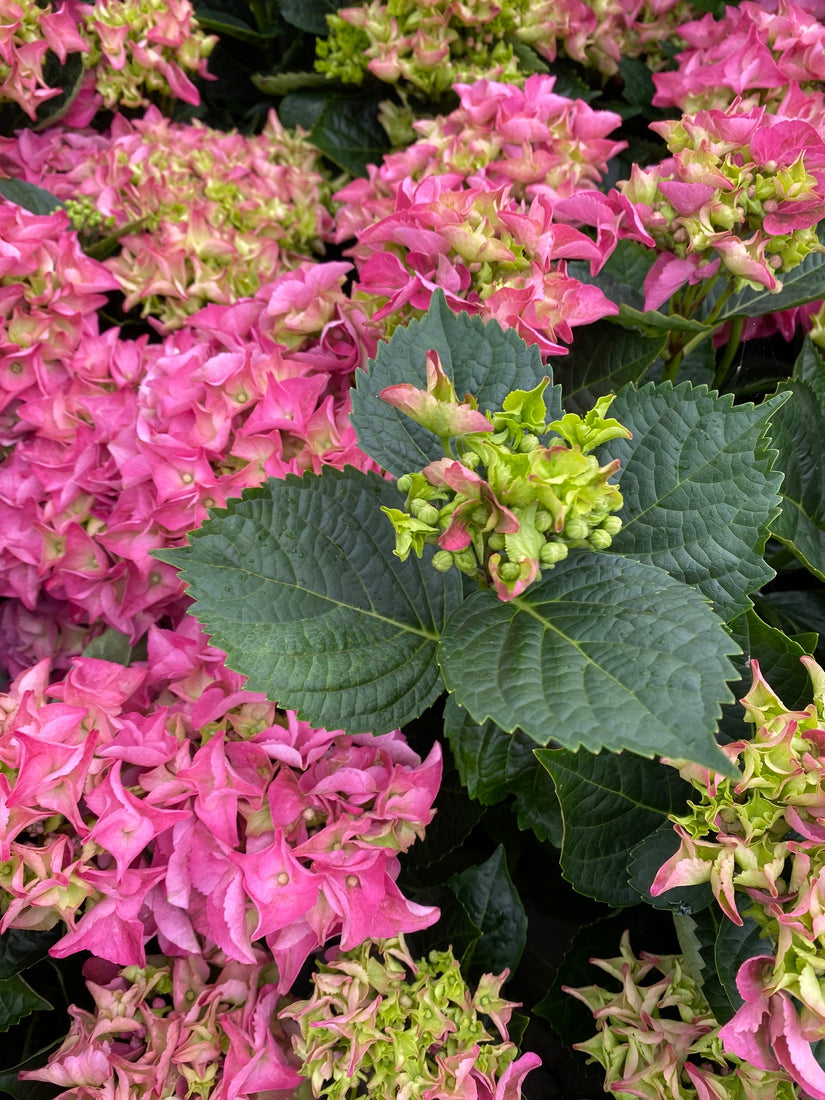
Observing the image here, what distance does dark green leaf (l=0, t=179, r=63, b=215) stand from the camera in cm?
92

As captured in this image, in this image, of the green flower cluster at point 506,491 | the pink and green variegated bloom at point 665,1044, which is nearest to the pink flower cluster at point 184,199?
the green flower cluster at point 506,491

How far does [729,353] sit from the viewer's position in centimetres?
86

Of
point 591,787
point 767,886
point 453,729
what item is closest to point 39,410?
point 453,729

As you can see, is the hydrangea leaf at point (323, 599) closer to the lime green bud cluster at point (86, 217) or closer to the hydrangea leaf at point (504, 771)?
the hydrangea leaf at point (504, 771)

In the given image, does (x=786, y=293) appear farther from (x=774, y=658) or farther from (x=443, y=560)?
(x=443, y=560)

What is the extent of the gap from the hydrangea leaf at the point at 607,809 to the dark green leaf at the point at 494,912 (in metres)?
0.09

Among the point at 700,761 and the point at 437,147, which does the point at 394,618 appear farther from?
the point at 437,147

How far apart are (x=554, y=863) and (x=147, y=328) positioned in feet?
2.32

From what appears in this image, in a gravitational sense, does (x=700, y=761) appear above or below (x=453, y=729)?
above

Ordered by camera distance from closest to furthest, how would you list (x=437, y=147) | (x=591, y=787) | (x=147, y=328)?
(x=591, y=787) < (x=437, y=147) < (x=147, y=328)

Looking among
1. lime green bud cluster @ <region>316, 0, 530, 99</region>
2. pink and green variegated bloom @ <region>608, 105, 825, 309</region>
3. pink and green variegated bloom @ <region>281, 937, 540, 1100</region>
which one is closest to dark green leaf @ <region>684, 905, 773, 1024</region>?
pink and green variegated bloom @ <region>281, 937, 540, 1100</region>

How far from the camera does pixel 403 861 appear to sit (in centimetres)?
71

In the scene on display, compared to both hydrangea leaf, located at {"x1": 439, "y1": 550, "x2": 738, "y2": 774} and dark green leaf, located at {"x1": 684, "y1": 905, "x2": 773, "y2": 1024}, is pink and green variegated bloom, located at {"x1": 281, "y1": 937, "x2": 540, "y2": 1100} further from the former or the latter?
hydrangea leaf, located at {"x1": 439, "y1": 550, "x2": 738, "y2": 774}

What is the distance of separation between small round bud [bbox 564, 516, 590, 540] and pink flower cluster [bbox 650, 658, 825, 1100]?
15cm
